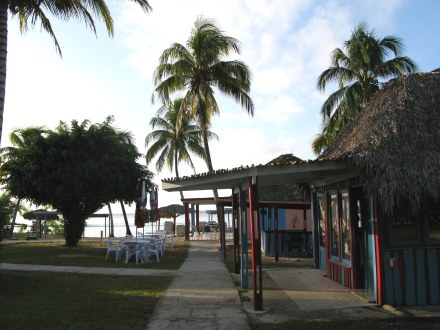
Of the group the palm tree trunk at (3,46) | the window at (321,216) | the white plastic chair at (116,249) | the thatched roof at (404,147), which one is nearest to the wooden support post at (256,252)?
the thatched roof at (404,147)

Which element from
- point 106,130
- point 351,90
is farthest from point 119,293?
point 351,90

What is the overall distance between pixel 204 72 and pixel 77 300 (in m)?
17.1

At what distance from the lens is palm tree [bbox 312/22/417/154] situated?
26828 mm

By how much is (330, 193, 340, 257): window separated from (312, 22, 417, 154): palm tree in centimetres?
1636

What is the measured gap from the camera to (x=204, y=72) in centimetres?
2372

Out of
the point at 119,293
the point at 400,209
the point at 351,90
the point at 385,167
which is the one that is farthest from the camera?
the point at 351,90

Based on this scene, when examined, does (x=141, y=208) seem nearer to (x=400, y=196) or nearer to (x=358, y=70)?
(x=400, y=196)

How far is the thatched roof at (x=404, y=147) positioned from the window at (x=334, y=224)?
2.01m

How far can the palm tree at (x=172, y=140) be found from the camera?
115 ft

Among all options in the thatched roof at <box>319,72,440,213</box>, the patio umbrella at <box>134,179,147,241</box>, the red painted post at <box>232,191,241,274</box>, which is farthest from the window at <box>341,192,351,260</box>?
the patio umbrella at <box>134,179,147,241</box>

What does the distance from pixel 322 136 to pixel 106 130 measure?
20497mm

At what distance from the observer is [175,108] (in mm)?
35000

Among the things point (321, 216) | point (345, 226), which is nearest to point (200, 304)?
point (345, 226)

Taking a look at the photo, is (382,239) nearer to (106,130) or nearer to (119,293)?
(119,293)
